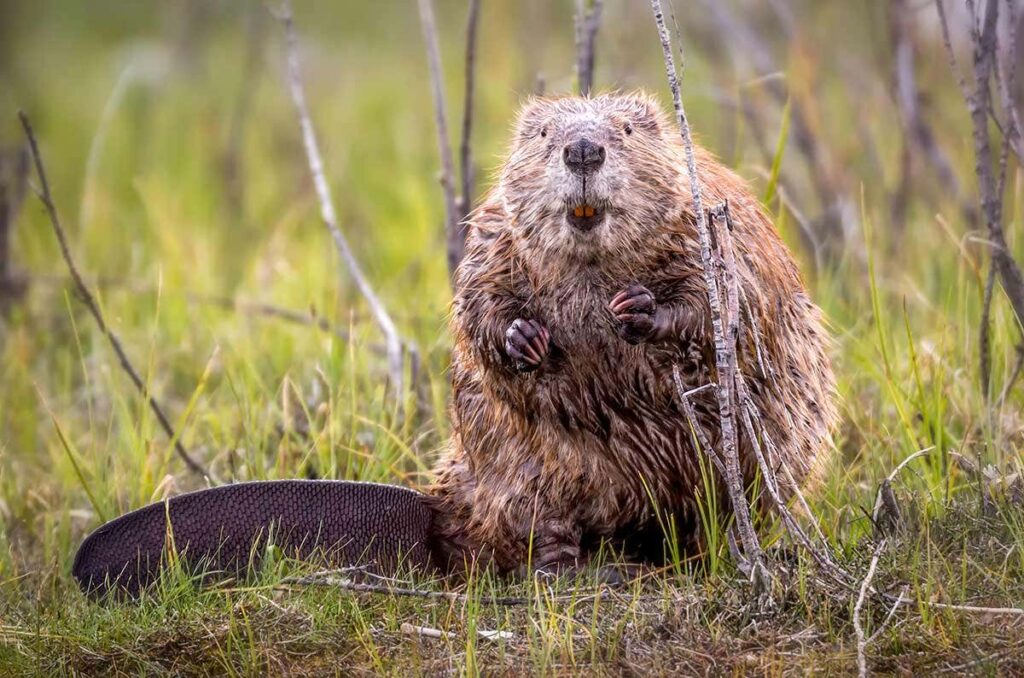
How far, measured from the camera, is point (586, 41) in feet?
11.4

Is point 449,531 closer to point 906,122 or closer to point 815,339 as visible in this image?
point 815,339

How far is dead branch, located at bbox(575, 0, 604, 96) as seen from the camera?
340 cm

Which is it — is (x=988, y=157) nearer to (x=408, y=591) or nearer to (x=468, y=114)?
(x=468, y=114)

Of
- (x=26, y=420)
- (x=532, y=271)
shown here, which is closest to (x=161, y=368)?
(x=26, y=420)

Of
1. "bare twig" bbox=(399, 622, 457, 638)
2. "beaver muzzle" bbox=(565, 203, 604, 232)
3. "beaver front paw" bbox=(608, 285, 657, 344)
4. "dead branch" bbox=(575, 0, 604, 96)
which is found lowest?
"bare twig" bbox=(399, 622, 457, 638)

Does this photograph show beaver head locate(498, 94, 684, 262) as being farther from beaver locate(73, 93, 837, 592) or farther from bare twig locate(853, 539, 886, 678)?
bare twig locate(853, 539, 886, 678)

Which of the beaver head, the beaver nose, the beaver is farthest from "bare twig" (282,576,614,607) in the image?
the beaver nose

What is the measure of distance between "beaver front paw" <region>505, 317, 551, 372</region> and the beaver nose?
12.1 inches

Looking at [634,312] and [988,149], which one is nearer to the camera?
[634,312]

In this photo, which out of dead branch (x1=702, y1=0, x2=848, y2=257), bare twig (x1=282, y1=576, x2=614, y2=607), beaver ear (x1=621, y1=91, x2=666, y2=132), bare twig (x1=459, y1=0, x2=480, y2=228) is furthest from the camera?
dead branch (x1=702, y1=0, x2=848, y2=257)

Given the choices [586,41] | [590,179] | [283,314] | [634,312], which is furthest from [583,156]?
[283,314]

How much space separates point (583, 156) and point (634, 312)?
0.29m

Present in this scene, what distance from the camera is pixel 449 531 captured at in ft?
9.07

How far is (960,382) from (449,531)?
1204 millimetres
